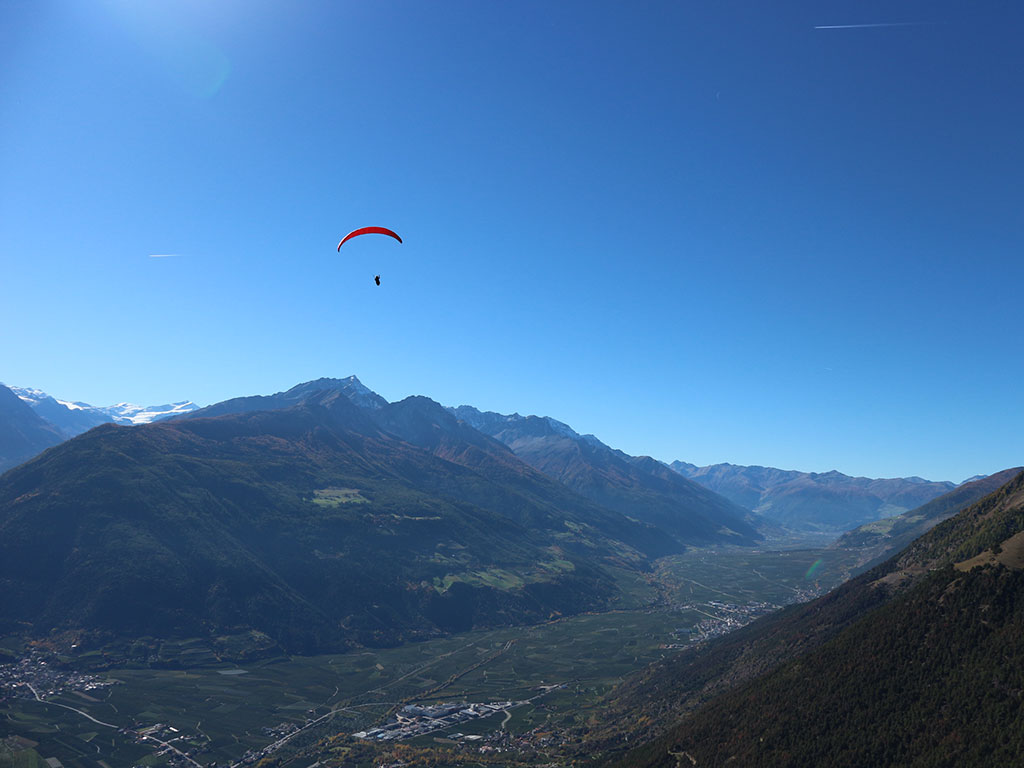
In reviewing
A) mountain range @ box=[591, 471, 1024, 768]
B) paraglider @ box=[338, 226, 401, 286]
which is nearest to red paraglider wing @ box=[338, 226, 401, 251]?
paraglider @ box=[338, 226, 401, 286]

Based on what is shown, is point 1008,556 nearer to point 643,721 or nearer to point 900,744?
point 900,744

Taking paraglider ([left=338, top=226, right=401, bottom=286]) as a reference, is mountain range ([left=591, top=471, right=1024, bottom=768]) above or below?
below

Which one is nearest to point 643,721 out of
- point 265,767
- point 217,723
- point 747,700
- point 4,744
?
point 747,700

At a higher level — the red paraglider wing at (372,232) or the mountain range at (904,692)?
the red paraglider wing at (372,232)

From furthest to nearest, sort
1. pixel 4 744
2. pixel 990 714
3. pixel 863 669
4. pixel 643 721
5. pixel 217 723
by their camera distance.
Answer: pixel 217 723 → pixel 643 721 → pixel 4 744 → pixel 863 669 → pixel 990 714

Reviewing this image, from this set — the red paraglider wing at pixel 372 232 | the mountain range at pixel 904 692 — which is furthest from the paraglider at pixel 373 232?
the mountain range at pixel 904 692

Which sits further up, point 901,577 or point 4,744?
point 901,577

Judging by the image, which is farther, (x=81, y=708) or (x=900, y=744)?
(x=81, y=708)

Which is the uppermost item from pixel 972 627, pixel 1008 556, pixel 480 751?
pixel 1008 556

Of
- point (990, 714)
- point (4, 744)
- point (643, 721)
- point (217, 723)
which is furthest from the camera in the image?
point (217, 723)

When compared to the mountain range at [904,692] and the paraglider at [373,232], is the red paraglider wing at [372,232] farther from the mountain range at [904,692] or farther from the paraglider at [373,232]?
the mountain range at [904,692]

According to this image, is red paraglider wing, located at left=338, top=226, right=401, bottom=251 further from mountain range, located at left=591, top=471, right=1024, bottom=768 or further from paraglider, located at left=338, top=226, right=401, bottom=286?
mountain range, located at left=591, top=471, right=1024, bottom=768
